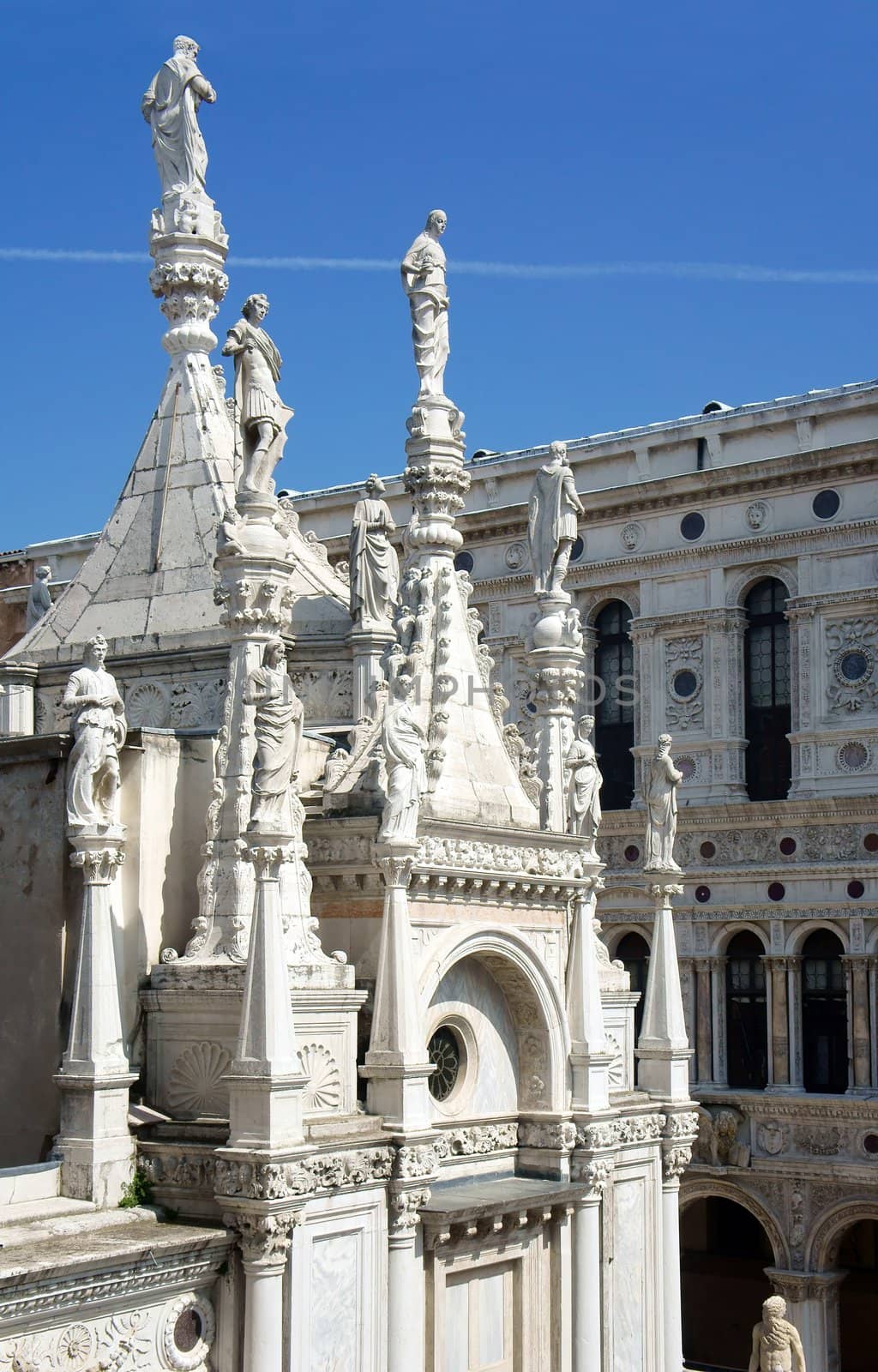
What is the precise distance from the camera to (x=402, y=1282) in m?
20.2

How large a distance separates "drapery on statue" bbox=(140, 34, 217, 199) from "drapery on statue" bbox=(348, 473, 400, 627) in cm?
492

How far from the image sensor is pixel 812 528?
4116 centimetres

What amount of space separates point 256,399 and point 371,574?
409cm

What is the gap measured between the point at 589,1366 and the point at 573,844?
20.2 ft

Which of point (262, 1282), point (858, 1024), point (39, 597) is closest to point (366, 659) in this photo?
point (39, 597)

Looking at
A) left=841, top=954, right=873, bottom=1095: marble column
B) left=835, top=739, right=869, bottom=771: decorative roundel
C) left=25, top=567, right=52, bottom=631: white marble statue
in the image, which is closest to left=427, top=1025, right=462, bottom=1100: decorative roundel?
left=25, top=567, right=52, bottom=631: white marble statue

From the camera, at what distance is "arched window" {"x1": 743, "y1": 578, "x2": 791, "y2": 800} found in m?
41.6

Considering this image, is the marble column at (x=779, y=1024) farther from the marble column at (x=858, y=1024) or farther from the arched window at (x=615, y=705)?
the arched window at (x=615, y=705)

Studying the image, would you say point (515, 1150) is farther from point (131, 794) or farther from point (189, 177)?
point (189, 177)

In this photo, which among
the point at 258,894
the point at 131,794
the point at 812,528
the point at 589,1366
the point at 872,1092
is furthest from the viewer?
the point at 812,528

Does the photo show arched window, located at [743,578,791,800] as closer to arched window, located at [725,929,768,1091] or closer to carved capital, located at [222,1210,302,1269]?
arched window, located at [725,929,768,1091]

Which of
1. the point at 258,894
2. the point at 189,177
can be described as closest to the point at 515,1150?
the point at 258,894

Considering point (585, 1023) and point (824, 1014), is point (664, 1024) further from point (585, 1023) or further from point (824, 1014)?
point (824, 1014)

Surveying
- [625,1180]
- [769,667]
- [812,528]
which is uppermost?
[812,528]
